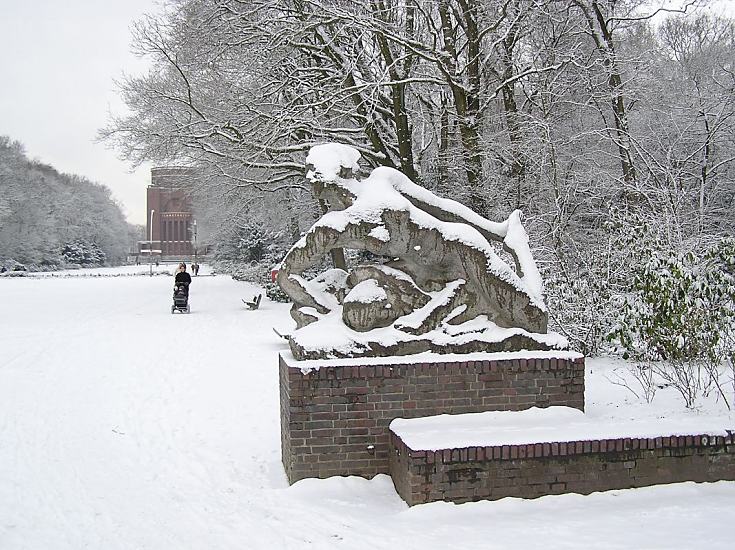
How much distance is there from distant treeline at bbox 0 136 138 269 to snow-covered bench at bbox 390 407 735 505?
5797 cm

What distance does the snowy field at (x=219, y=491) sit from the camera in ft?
16.0

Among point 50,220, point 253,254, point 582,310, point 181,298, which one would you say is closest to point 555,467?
point 582,310

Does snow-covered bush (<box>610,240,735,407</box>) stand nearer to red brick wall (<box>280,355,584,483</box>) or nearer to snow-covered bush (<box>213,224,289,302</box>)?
red brick wall (<box>280,355,584,483</box>)

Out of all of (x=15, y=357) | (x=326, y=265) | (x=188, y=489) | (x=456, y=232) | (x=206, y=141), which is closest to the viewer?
(x=188, y=489)

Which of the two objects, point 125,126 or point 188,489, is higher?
point 125,126

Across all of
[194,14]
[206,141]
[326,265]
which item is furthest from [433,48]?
[326,265]

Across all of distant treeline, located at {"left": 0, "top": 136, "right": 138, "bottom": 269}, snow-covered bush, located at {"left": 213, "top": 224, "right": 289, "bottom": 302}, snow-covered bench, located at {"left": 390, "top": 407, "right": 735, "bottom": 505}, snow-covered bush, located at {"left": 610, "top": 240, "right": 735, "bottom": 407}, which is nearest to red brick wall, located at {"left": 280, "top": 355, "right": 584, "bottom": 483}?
snow-covered bench, located at {"left": 390, "top": 407, "right": 735, "bottom": 505}

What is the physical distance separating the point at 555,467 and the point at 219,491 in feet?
9.28

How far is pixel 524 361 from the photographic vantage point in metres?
A: 6.21

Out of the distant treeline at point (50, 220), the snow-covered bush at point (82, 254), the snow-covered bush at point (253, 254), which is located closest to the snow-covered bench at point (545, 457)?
the snow-covered bush at point (253, 254)

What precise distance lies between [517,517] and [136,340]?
12.4m

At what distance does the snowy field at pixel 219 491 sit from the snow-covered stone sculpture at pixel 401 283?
121 centimetres

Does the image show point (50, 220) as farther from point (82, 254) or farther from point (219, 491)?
point (219, 491)

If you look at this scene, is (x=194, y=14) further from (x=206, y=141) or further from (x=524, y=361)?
(x=524, y=361)
